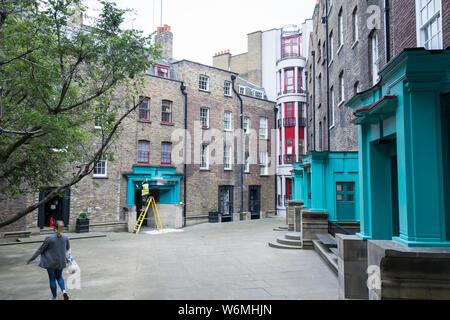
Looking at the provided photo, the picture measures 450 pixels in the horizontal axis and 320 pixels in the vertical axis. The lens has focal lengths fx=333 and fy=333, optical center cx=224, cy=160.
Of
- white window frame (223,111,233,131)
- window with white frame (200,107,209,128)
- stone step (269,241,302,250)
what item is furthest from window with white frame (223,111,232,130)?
stone step (269,241,302,250)

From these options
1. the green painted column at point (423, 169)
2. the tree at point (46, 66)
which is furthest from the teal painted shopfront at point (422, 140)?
the tree at point (46, 66)

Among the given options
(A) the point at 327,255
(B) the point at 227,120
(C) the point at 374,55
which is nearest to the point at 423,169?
(A) the point at 327,255

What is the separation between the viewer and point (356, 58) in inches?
529

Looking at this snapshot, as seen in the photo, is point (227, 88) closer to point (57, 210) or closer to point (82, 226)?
point (82, 226)

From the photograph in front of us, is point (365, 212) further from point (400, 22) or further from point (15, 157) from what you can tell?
point (15, 157)

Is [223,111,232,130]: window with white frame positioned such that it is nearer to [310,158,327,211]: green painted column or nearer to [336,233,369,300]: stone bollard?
[310,158,327,211]: green painted column

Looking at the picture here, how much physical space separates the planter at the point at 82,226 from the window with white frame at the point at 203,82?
1324 cm

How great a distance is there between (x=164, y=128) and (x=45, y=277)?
1517 cm

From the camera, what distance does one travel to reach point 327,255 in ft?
32.7

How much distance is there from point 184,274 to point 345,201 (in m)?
6.62

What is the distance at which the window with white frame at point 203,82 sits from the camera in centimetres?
2631
